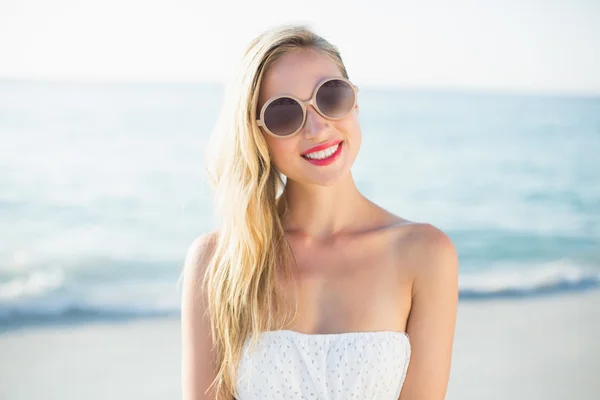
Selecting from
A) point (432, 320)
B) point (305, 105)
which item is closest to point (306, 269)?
point (432, 320)

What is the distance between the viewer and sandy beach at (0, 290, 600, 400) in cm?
555

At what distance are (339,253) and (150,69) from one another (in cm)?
904

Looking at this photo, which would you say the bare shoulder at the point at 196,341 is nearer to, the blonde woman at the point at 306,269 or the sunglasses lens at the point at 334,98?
the blonde woman at the point at 306,269

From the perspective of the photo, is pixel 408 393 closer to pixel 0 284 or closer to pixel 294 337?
pixel 294 337

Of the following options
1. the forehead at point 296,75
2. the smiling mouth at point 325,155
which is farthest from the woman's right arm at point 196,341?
the forehead at point 296,75

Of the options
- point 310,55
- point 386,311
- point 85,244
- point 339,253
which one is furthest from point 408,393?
point 85,244

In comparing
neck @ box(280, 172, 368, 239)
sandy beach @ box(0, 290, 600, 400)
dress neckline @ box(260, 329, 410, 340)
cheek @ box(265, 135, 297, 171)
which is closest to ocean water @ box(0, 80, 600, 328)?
sandy beach @ box(0, 290, 600, 400)

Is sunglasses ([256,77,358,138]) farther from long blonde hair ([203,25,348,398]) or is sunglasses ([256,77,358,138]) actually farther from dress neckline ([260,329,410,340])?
dress neckline ([260,329,410,340])

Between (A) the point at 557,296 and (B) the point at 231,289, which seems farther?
(A) the point at 557,296

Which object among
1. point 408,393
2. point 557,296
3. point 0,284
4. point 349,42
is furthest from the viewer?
point 349,42

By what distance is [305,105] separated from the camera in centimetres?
251

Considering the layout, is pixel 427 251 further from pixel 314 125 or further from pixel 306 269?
pixel 314 125

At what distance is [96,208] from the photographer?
10.3m

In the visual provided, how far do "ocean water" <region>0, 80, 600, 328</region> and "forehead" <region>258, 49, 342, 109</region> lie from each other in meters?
5.49
